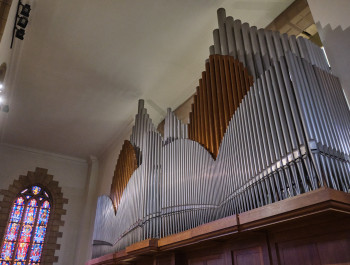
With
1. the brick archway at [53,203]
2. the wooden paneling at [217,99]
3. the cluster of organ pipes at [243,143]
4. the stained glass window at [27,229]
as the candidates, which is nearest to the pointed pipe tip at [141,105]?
the cluster of organ pipes at [243,143]

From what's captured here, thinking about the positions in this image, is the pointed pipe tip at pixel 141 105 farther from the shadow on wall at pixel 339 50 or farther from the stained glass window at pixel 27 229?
→ the stained glass window at pixel 27 229

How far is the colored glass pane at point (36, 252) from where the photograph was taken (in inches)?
310

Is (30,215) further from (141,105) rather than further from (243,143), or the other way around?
(243,143)

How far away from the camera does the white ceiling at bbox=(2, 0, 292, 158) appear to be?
4.68 meters

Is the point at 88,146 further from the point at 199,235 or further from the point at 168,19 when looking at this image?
the point at 199,235

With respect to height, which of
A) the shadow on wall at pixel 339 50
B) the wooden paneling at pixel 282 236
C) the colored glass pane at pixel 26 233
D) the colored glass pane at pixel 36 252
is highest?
the shadow on wall at pixel 339 50

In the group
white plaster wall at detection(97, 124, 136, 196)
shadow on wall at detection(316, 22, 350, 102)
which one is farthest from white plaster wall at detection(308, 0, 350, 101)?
white plaster wall at detection(97, 124, 136, 196)

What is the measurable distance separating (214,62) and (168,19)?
4.26ft

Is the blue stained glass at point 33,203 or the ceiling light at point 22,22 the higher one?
the ceiling light at point 22,22

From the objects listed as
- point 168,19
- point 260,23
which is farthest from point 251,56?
point 168,19

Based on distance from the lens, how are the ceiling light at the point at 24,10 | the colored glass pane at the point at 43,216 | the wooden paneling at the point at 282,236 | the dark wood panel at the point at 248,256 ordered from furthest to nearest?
1. the colored glass pane at the point at 43,216
2. the ceiling light at the point at 24,10
3. the dark wood panel at the point at 248,256
4. the wooden paneling at the point at 282,236

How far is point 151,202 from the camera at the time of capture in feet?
13.1

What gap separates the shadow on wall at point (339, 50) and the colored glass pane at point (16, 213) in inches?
320

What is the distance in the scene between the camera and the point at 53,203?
28.5ft
